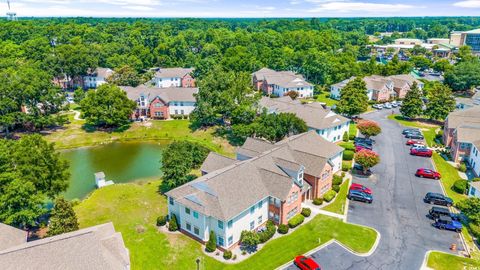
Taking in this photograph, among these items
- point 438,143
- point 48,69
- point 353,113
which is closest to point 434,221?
point 438,143

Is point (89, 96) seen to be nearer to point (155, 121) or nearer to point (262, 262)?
point (155, 121)

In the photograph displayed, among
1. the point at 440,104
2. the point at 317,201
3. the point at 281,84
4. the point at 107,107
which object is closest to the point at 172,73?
the point at 281,84

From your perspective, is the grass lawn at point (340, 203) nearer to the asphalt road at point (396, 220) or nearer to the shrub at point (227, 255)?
the asphalt road at point (396, 220)

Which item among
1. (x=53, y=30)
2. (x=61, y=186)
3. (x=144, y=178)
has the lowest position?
(x=144, y=178)

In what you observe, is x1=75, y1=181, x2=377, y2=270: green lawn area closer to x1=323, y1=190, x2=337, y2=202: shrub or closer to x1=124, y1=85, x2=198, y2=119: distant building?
x1=323, y1=190, x2=337, y2=202: shrub

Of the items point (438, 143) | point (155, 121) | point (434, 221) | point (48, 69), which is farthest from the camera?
point (48, 69)

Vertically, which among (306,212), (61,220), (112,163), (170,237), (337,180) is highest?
(61,220)

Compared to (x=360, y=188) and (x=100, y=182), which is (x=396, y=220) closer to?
(x=360, y=188)
